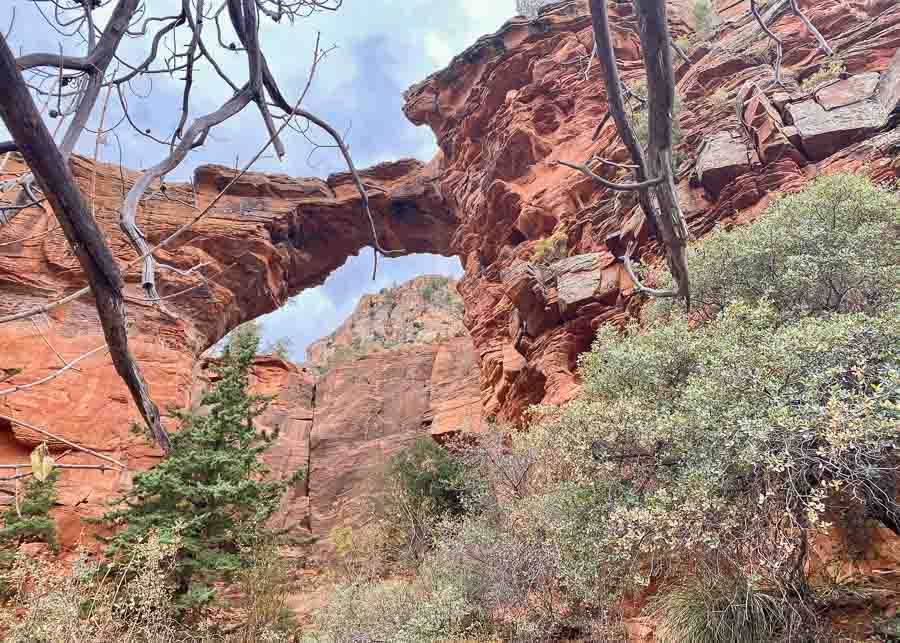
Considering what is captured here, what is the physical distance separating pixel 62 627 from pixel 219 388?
6553mm

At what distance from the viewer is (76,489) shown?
39.7ft

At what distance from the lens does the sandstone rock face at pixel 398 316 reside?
37.5 metres

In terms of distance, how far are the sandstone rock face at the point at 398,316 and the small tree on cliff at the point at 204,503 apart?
25.6 metres

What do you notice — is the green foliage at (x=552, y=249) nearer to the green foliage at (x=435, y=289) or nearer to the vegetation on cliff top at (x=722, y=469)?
the vegetation on cliff top at (x=722, y=469)

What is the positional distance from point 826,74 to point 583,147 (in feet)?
21.0

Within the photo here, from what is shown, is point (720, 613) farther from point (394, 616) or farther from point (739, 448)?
point (394, 616)

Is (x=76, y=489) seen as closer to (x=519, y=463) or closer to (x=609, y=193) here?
(x=519, y=463)

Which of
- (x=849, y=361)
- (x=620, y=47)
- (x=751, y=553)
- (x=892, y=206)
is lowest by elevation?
(x=751, y=553)

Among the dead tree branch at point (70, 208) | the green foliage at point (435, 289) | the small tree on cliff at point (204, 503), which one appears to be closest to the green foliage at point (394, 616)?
the small tree on cliff at point (204, 503)

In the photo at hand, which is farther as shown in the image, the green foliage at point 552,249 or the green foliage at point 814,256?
the green foliage at point 552,249

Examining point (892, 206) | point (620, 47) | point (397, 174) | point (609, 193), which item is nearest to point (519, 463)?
point (892, 206)

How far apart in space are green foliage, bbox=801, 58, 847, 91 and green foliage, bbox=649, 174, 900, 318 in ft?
17.1

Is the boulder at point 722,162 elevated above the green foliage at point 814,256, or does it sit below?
above

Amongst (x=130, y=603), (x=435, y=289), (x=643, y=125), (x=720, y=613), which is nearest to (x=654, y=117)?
(x=720, y=613)
